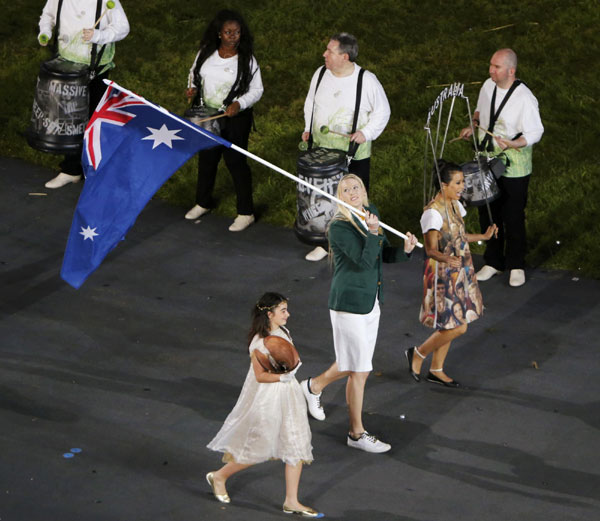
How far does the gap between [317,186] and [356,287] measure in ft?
8.74

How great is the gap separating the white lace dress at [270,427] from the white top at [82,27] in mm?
5634

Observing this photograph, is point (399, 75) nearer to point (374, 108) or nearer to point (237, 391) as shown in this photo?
point (374, 108)

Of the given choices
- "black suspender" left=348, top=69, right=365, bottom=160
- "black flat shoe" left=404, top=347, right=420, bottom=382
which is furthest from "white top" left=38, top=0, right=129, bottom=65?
"black flat shoe" left=404, top=347, right=420, bottom=382

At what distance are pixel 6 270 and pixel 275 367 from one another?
15.2ft

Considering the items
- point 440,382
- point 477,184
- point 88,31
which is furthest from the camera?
point 88,31

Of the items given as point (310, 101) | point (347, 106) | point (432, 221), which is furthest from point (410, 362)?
point (310, 101)

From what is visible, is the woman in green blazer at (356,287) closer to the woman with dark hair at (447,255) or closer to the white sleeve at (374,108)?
the woman with dark hair at (447,255)

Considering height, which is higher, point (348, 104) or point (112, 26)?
point (112, 26)

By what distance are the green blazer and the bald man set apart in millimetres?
2791

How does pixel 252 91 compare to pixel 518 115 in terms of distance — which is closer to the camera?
pixel 518 115

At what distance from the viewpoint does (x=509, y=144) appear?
10.6m

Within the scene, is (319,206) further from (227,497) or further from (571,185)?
(227,497)

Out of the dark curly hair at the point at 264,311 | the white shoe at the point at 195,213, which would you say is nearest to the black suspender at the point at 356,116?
the white shoe at the point at 195,213

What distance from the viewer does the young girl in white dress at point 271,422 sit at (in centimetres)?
743
